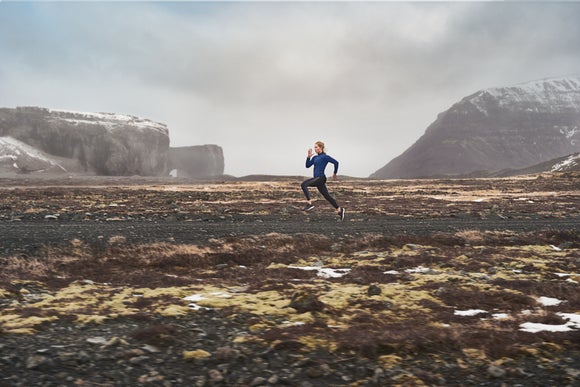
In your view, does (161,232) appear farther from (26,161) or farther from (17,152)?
(17,152)

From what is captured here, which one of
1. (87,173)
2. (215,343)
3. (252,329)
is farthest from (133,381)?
(87,173)

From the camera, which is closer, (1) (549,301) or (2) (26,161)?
(1) (549,301)

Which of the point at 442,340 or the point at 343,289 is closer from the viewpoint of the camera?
the point at 442,340

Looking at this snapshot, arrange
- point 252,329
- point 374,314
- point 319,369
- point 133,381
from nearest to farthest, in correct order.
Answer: point 133,381
point 319,369
point 252,329
point 374,314

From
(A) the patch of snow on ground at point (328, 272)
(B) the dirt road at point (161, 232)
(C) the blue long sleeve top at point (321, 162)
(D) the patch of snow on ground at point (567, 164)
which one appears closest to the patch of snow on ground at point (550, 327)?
(A) the patch of snow on ground at point (328, 272)

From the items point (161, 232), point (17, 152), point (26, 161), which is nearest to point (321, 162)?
point (161, 232)

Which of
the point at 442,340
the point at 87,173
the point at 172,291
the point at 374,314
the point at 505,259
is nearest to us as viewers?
the point at 442,340

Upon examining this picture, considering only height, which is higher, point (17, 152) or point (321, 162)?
point (17, 152)

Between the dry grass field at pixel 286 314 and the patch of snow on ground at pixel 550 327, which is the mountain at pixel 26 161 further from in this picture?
the patch of snow on ground at pixel 550 327

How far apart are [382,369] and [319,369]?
0.67m

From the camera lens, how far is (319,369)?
4402 millimetres

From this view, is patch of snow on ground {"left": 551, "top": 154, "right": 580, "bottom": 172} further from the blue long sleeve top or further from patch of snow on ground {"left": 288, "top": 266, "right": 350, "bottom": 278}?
patch of snow on ground {"left": 288, "top": 266, "right": 350, "bottom": 278}

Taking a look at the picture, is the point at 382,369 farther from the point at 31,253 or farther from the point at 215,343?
the point at 31,253

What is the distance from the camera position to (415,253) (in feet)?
37.3
